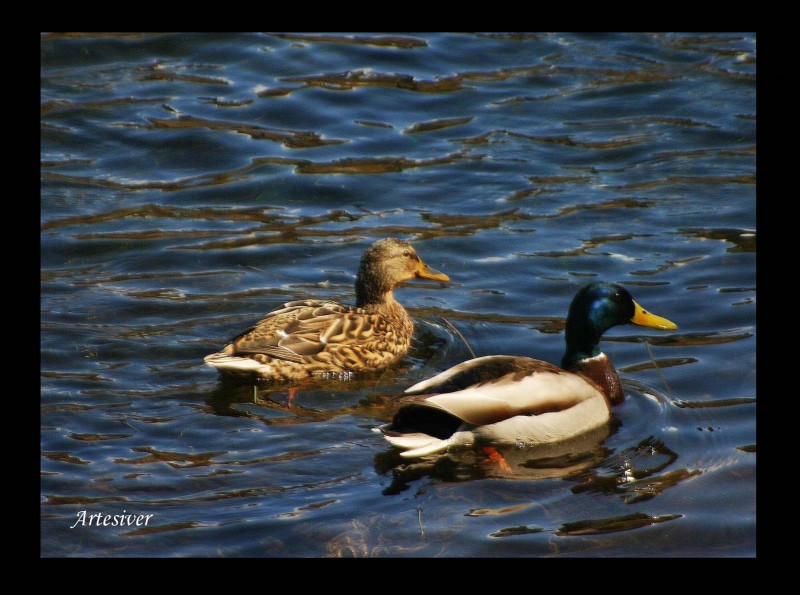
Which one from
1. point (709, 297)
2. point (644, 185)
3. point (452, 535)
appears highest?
point (644, 185)

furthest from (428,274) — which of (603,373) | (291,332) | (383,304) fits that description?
(603,373)

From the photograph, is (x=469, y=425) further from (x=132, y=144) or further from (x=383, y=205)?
(x=132, y=144)

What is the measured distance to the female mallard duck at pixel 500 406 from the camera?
22.8 ft

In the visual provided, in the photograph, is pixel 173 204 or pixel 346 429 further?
pixel 173 204

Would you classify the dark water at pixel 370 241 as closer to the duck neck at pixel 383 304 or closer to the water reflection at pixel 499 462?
the water reflection at pixel 499 462

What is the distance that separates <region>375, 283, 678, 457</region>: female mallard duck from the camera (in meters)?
6.94

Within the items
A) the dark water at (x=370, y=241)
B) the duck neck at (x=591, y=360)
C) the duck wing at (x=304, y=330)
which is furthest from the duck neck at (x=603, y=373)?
the duck wing at (x=304, y=330)

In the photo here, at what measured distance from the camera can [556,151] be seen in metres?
12.6

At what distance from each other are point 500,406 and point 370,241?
384 cm

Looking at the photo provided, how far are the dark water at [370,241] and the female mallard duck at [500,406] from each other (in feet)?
0.47

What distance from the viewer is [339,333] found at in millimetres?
8445

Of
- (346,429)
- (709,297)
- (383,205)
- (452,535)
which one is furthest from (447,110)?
(452,535)

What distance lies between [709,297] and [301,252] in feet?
11.8
